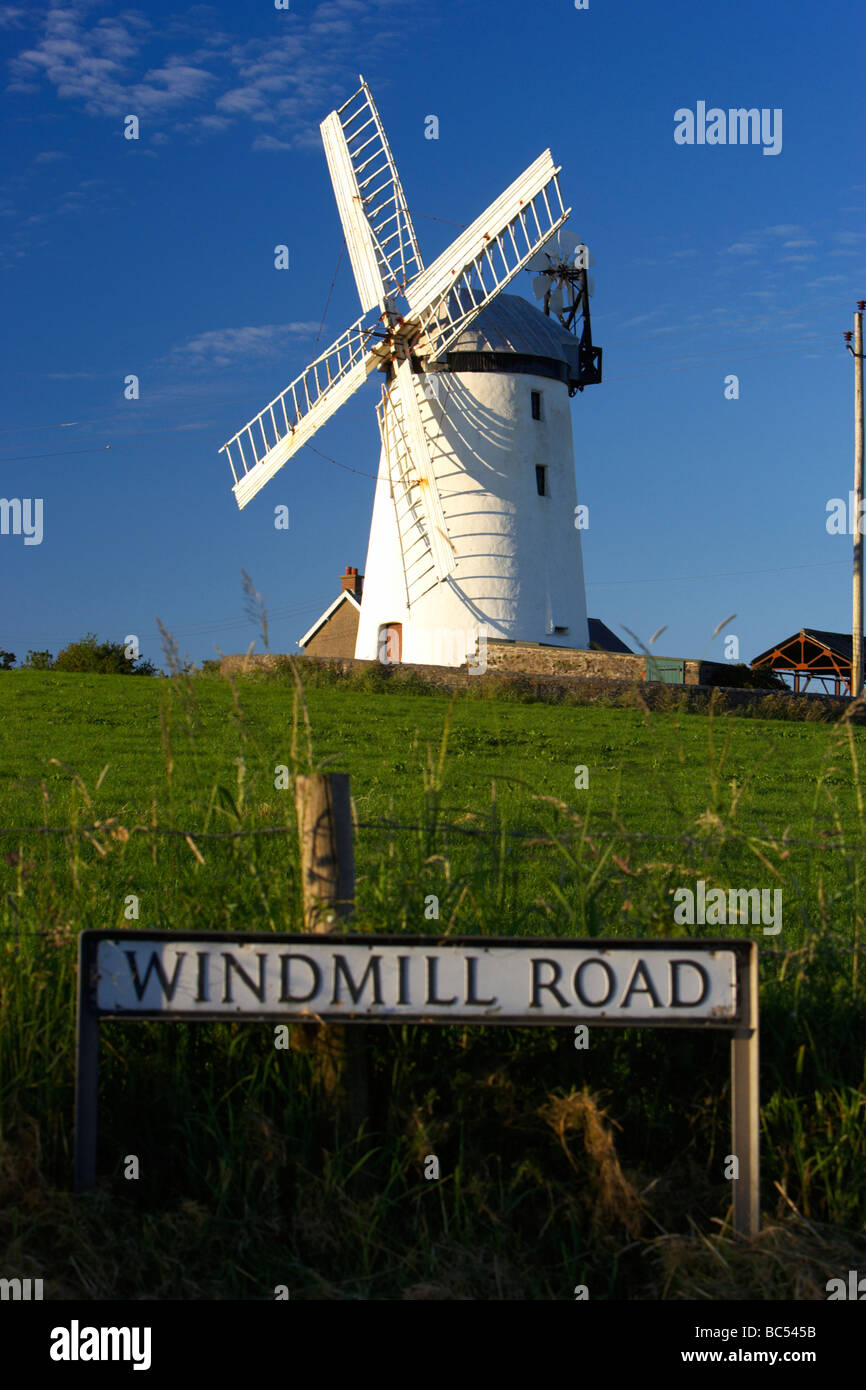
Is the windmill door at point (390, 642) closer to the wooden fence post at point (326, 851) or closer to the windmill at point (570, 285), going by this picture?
the windmill at point (570, 285)

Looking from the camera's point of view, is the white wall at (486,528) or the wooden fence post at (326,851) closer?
the wooden fence post at (326,851)

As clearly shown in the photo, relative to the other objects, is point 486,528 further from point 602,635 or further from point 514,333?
Result: point 602,635

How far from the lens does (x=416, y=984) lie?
2.91m

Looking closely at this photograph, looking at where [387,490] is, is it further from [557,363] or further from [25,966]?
[25,966]

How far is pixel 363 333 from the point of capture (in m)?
Result: 26.7

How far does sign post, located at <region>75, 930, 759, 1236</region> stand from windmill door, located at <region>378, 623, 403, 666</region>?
2476cm

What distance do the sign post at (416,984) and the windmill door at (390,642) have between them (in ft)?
81.2

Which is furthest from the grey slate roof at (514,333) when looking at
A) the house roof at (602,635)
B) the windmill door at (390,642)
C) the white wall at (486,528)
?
the house roof at (602,635)

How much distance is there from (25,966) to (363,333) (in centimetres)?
2494

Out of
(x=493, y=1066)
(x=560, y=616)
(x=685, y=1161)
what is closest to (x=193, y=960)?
(x=493, y=1066)

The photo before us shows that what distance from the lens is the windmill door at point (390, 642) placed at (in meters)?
Answer: 27.8

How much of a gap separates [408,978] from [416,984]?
1.0 inches

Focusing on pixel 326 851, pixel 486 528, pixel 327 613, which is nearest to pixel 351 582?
pixel 327 613

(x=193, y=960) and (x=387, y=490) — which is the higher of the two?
(x=387, y=490)
